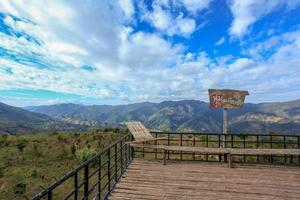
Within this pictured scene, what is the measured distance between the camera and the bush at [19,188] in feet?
51.7

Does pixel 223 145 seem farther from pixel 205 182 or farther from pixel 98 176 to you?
pixel 98 176

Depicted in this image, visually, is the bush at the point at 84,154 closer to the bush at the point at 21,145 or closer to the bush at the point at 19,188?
the bush at the point at 19,188

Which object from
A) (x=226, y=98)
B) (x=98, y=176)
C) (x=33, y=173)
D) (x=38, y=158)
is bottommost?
(x=33, y=173)

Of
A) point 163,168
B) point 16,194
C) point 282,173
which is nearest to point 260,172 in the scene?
point 282,173

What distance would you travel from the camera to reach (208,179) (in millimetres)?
9172

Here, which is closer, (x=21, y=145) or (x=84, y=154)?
(x=84, y=154)

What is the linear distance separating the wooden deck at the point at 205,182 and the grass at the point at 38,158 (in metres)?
8.95

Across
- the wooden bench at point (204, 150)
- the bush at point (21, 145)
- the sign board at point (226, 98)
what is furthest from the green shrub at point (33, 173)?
the sign board at point (226, 98)

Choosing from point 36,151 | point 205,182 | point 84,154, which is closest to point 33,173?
point 84,154

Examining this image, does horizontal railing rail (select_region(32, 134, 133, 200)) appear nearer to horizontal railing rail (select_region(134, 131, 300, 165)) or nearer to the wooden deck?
the wooden deck

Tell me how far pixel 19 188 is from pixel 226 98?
1299cm

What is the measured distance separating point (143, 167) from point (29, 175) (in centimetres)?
1079

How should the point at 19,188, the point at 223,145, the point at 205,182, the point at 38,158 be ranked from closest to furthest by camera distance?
the point at 205,182 < the point at 223,145 < the point at 19,188 < the point at 38,158

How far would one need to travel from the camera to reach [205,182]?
8.85 meters
